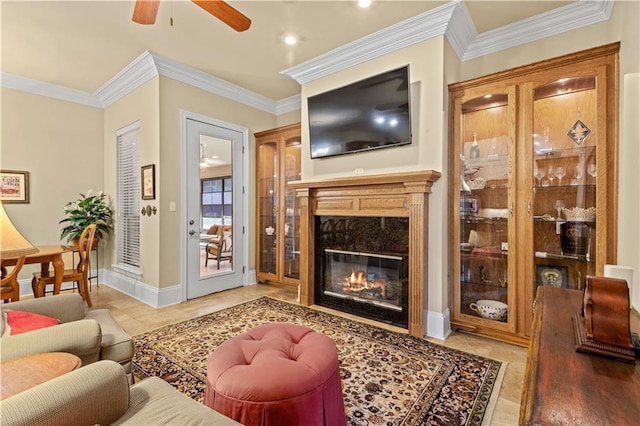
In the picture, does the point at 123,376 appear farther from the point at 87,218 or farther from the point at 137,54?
the point at 87,218

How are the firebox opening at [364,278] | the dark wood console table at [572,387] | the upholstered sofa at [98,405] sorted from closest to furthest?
1. the dark wood console table at [572,387]
2. the upholstered sofa at [98,405]
3. the firebox opening at [364,278]

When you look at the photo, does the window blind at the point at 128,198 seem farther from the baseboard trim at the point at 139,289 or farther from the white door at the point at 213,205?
the white door at the point at 213,205

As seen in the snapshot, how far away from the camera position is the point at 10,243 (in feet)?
3.95

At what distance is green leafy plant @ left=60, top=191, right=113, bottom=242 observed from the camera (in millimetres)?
4219

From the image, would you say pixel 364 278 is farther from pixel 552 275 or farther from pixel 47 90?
pixel 47 90

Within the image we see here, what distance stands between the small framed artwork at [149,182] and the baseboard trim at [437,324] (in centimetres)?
339

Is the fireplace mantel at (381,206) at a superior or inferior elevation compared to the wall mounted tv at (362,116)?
inferior

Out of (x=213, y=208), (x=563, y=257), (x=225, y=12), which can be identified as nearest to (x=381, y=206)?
(x=563, y=257)

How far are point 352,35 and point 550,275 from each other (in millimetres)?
2901

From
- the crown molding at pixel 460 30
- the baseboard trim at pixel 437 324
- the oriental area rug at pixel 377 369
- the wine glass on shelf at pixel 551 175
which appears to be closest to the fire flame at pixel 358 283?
the oriental area rug at pixel 377 369

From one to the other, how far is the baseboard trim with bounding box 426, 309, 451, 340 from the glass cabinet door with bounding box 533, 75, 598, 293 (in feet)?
2.68

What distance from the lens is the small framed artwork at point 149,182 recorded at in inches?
146

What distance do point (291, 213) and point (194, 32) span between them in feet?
8.02

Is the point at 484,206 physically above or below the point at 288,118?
below
